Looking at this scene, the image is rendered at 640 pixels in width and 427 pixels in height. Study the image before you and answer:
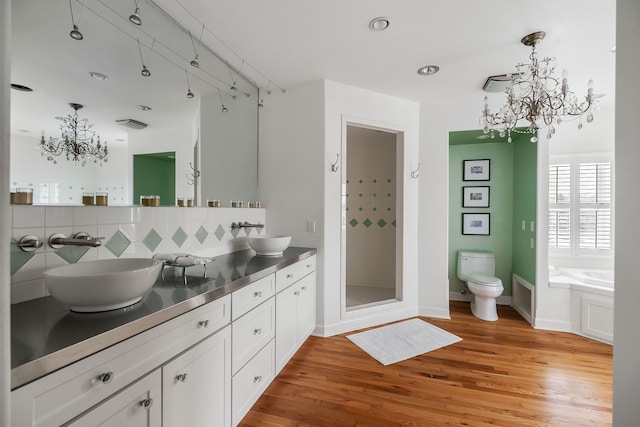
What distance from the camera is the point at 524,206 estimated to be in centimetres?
349

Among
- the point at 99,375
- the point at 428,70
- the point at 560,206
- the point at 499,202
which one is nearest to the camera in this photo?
the point at 99,375

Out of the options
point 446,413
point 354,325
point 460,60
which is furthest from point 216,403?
point 460,60

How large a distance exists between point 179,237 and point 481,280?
334 centimetres

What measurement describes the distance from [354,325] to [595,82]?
11.6ft

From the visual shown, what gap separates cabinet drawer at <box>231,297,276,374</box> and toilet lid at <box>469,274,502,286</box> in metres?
2.62

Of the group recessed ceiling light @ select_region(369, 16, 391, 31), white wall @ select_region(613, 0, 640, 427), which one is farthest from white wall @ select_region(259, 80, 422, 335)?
white wall @ select_region(613, 0, 640, 427)

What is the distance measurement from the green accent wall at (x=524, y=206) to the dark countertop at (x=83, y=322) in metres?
3.34

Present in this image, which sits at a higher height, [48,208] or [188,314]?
[48,208]

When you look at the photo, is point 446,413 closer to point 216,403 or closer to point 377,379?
point 377,379

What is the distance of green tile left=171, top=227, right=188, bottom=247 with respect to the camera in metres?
2.03

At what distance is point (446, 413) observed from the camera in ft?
5.97

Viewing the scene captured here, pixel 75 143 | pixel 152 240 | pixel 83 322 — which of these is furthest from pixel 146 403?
pixel 75 143

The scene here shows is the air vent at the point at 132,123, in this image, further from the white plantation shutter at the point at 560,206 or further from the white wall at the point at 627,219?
the white plantation shutter at the point at 560,206

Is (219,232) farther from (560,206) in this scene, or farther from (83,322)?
(560,206)
